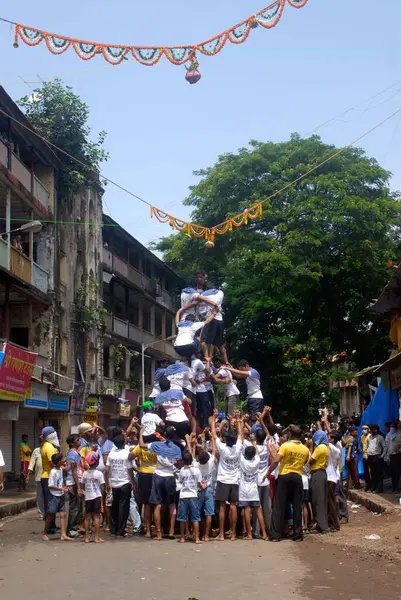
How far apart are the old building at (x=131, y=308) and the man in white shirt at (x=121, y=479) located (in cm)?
2309

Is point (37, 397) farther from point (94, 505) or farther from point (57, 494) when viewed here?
point (94, 505)

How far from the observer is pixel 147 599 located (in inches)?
328

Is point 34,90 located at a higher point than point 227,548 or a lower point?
higher

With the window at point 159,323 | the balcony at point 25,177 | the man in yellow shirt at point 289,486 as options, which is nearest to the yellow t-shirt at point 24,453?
the balcony at point 25,177

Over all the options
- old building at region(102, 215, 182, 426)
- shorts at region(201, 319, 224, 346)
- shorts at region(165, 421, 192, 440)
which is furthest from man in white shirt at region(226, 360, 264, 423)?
old building at region(102, 215, 182, 426)

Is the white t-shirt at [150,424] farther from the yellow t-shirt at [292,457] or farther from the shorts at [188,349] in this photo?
the yellow t-shirt at [292,457]

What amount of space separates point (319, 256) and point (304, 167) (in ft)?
12.1

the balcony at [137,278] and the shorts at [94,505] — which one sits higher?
the balcony at [137,278]

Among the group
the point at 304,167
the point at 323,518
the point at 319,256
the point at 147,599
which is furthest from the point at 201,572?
the point at 304,167

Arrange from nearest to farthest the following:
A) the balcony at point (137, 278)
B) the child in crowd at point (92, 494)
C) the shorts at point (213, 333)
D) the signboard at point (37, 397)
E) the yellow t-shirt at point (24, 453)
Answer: the child in crowd at point (92, 494), the shorts at point (213, 333), the yellow t-shirt at point (24, 453), the signboard at point (37, 397), the balcony at point (137, 278)

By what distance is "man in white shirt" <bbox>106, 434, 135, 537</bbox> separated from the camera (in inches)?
533

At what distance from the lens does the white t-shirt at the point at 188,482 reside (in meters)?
13.0

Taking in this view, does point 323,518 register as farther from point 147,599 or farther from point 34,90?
point 34,90

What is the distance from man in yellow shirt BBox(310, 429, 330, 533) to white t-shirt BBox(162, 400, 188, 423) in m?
2.41
